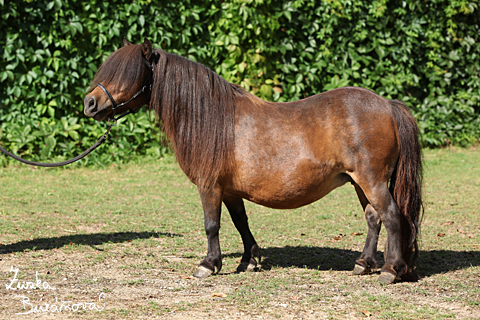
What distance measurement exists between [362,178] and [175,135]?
175 centimetres

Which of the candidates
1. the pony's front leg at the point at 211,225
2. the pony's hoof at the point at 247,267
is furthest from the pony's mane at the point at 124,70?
the pony's hoof at the point at 247,267

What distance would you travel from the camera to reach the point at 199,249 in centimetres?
595

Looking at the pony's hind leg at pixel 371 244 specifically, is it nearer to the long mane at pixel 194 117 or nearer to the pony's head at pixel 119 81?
the long mane at pixel 194 117

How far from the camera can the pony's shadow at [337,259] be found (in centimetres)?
527

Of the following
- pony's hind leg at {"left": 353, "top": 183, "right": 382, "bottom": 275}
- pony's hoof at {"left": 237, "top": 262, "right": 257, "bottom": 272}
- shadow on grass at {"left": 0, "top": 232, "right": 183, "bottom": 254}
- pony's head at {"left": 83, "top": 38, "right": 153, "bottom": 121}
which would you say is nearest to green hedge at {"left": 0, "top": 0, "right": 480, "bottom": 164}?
shadow on grass at {"left": 0, "top": 232, "right": 183, "bottom": 254}

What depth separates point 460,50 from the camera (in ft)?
36.8

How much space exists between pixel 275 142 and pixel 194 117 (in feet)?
2.55

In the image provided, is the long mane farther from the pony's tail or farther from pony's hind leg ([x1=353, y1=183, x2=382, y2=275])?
the pony's tail

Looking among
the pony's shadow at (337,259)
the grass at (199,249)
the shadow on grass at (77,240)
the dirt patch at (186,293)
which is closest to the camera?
the dirt patch at (186,293)

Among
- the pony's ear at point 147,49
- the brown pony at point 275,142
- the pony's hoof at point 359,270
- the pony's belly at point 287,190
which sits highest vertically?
the pony's ear at point 147,49

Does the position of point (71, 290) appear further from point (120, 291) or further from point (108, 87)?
point (108, 87)

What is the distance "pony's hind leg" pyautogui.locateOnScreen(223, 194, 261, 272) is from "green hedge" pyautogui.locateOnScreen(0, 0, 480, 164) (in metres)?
4.64

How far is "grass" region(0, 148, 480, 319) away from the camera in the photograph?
4109 mm

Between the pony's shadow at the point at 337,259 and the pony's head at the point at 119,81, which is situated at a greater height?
the pony's head at the point at 119,81
